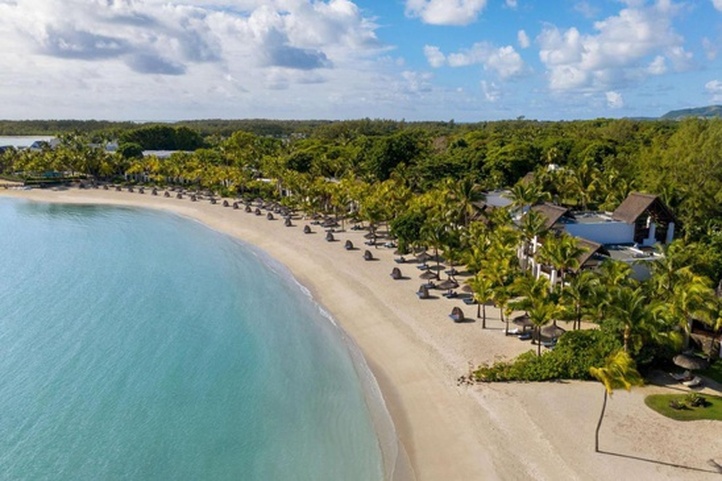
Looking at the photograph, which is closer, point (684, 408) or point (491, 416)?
point (684, 408)

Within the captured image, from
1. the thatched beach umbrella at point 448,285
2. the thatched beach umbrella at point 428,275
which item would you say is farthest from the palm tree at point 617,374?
the thatched beach umbrella at point 428,275

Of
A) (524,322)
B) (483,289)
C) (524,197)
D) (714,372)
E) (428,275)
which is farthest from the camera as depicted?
(524,197)

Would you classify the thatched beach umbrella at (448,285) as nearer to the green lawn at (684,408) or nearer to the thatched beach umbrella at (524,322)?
the thatched beach umbrella at (524,322)

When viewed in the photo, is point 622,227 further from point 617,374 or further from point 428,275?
point 617,374

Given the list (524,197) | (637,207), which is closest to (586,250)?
(524,197)

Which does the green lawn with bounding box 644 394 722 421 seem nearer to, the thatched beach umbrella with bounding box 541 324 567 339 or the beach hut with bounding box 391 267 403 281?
the thatched beach umbrella with bounding box 541 324 567 339

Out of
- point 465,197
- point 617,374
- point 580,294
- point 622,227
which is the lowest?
point 617,374
